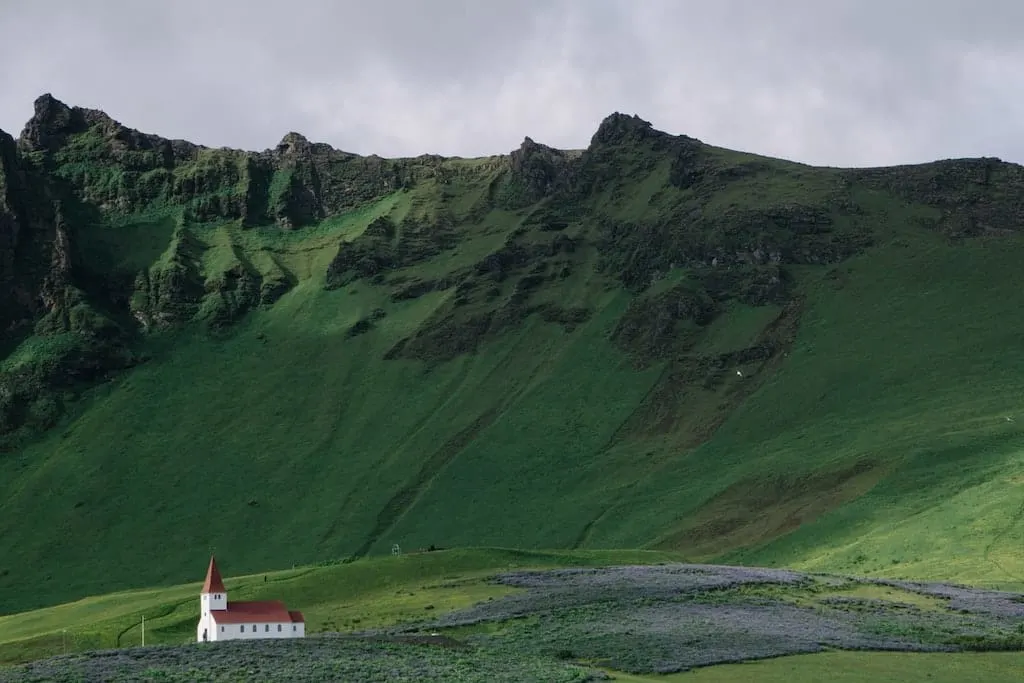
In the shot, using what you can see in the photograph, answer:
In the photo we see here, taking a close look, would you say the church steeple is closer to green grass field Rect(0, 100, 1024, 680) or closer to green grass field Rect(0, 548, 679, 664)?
green grass field Rect(0, 548, 679, 664)

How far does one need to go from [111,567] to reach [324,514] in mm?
25686

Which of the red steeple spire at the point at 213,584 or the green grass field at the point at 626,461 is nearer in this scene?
the red steeple spire at the point at 213,584

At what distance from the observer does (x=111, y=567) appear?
16275cm

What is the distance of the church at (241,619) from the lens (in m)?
78.1

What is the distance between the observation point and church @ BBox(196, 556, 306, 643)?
78.1 m

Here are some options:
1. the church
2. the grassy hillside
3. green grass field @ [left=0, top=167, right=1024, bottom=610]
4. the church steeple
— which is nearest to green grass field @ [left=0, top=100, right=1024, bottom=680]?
green grass field @ [left=0, top=167, right=1024, bottom=610]

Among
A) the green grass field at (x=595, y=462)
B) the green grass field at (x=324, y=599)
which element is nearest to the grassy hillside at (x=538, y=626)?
the green grass field at (x=324, y=599)

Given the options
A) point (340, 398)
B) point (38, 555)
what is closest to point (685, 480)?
point (340, 398)

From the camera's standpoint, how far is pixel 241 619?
258 feet

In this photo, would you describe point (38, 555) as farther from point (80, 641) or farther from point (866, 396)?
point (866, 396)

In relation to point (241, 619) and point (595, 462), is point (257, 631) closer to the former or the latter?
point (241, 619)

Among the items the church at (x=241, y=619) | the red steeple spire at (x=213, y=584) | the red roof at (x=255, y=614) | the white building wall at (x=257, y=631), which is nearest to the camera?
the white building wall at (x=257, y=631)

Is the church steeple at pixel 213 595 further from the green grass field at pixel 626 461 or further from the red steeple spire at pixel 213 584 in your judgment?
the green grass field at pixel 626 461

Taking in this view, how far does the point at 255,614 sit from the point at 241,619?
3.43 feet
